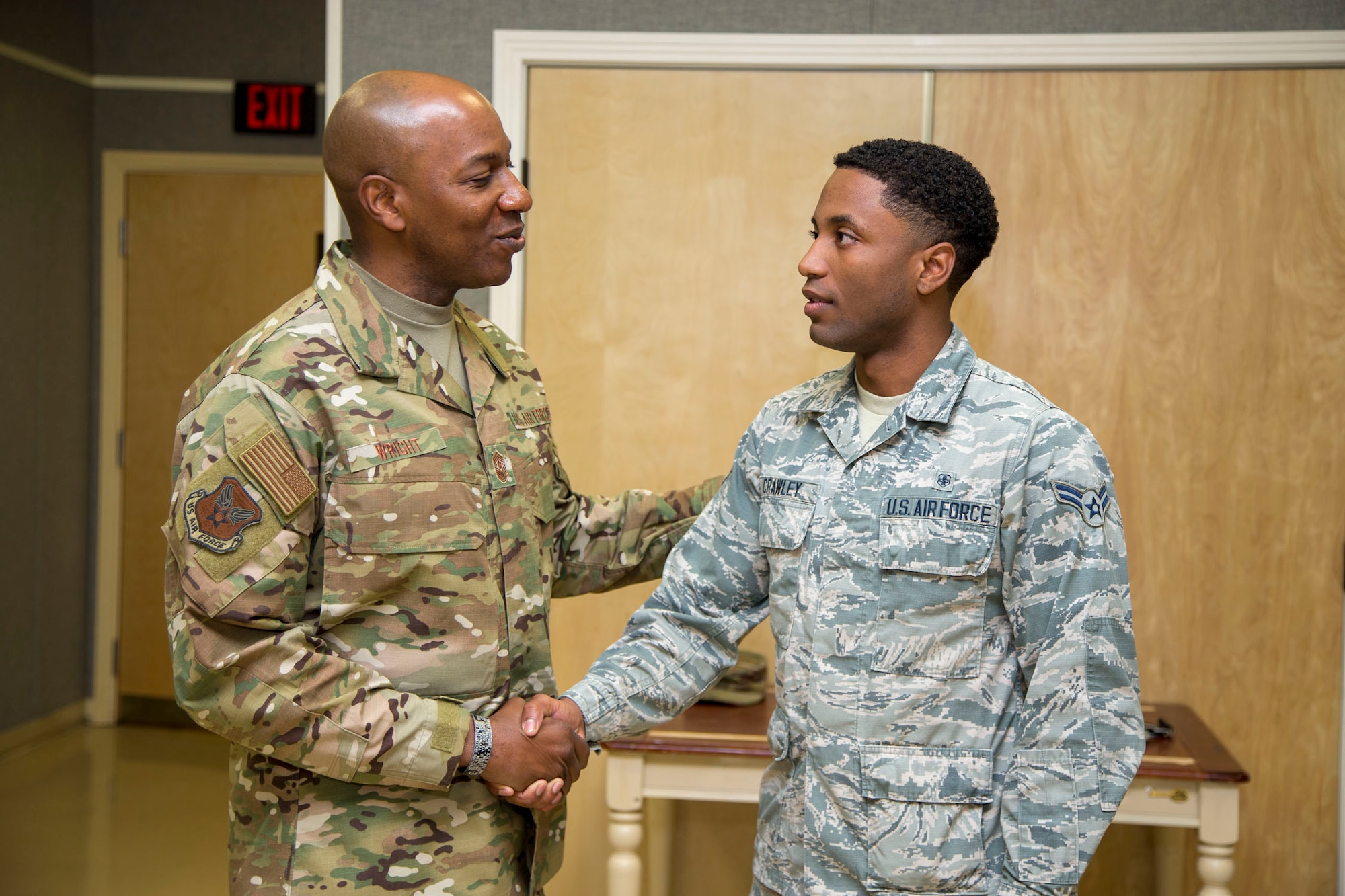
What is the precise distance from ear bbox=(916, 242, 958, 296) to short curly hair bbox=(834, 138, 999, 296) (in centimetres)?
1

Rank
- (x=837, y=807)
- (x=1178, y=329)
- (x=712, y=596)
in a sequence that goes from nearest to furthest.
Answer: (x=837, y=807)
(x=712, y=596)
(x=1178, y=329)

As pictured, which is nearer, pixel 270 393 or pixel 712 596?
pixel 270 393

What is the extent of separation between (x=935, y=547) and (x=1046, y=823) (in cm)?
35

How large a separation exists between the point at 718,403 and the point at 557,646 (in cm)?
72

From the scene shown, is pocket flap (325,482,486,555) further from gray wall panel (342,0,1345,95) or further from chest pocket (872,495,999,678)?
gray wall panel (342,0,1345,95)

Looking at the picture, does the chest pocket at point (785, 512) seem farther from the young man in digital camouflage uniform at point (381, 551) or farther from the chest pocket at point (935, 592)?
the young man in digital camouflage uniform at point (381, 551)

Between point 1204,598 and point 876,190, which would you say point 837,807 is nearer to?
point 876,190

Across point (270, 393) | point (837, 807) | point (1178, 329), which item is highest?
point (1178, 329)

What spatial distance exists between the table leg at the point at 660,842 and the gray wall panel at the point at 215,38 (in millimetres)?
3341

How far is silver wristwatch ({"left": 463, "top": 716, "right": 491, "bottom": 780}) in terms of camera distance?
1599 millimetres

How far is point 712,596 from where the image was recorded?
174cm

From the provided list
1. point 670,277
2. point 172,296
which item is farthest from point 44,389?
point 670,277

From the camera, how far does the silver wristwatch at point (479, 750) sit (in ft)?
5.24

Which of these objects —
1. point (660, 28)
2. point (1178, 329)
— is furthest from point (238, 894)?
point (1178, 329)
